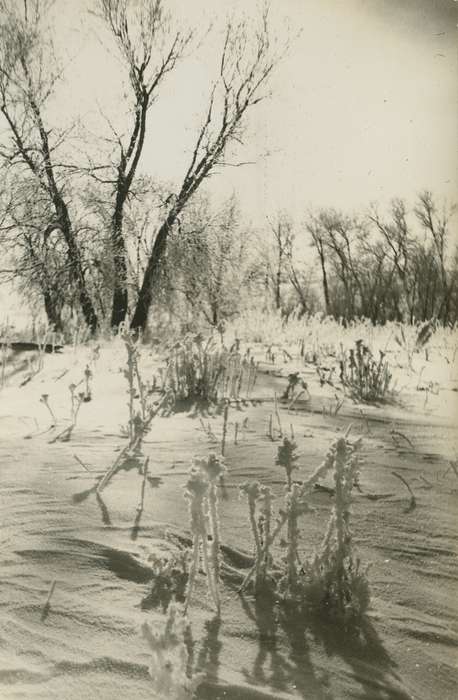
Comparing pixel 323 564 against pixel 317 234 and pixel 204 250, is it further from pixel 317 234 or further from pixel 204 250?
pixel 317 234

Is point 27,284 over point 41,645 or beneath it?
over

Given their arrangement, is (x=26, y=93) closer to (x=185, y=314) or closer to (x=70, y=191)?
(x=70, y=191)

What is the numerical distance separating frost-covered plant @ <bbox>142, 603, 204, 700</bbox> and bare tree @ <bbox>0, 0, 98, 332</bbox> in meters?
6.96

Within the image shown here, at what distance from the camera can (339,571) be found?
123 cm

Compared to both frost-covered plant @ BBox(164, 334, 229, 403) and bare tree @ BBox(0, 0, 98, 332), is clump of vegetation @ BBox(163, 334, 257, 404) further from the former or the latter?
bare tree @ BBox(0, 0, 98, 332)

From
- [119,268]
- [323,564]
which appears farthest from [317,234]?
[323,564]

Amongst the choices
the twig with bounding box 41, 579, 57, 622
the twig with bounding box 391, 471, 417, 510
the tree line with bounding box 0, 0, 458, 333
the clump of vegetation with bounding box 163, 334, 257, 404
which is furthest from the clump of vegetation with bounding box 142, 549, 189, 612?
the tree line with bounding box 0, 0, 458, 333

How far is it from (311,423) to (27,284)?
7105mm

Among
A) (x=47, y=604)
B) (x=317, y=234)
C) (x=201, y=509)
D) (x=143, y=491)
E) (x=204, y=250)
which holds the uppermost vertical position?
(x=317, y=234)

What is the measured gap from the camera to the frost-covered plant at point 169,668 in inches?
33.2

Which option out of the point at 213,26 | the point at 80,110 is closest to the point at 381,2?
the point at 213,26

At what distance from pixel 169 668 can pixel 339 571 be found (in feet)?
1.63

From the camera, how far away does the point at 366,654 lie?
108 cm

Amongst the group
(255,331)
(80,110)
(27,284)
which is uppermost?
(80,110)
